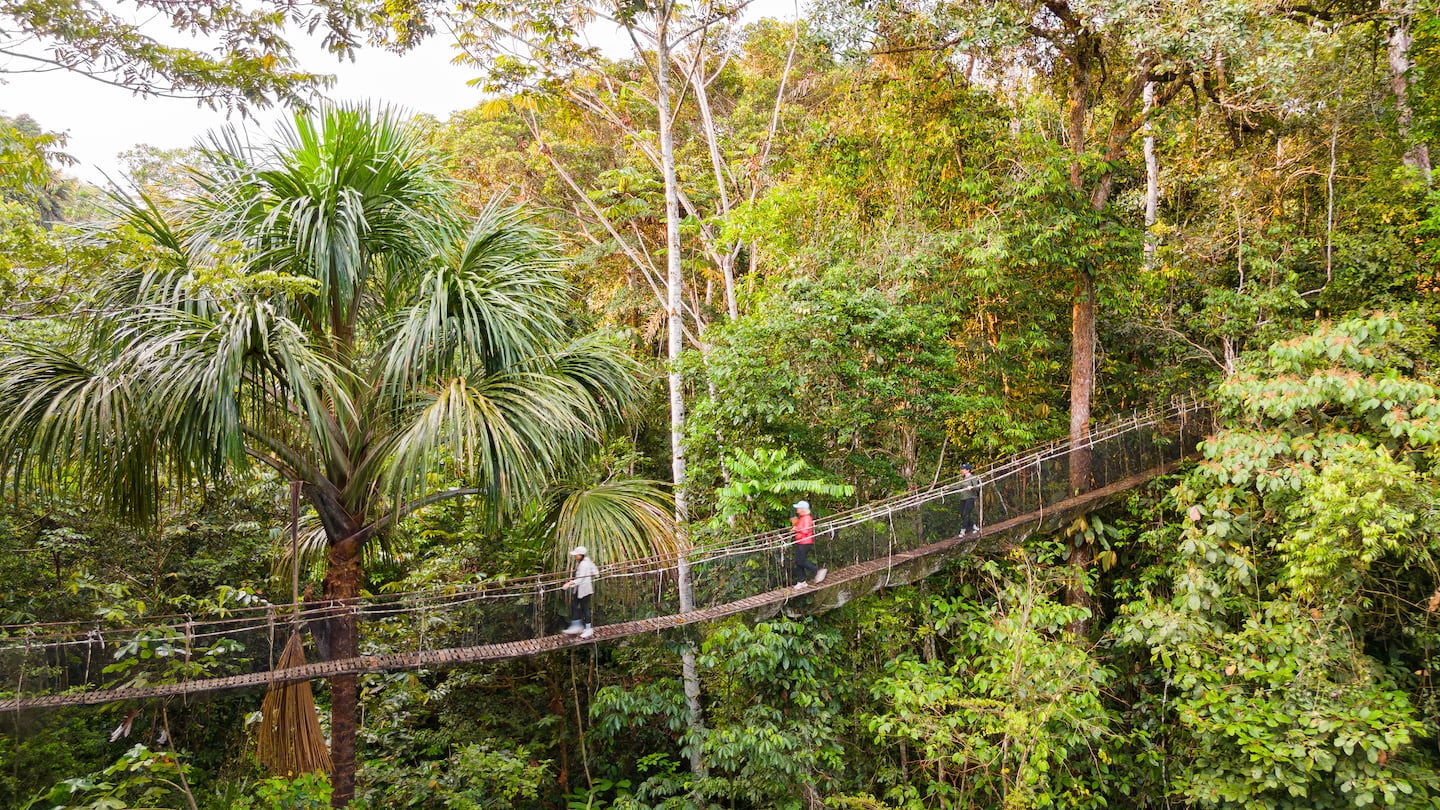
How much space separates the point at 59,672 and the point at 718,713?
4643 millimetres

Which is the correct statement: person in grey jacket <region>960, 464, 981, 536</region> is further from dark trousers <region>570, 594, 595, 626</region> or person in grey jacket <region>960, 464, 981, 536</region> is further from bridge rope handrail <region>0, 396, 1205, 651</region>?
dark trousers <region>570, 594, 595, 626</region>

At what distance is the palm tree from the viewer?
13.6ft

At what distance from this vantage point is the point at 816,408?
7.32 m

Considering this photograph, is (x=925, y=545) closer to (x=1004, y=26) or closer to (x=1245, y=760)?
(x=1245, y=760)

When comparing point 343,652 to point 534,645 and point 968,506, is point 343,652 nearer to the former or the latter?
point 534,645

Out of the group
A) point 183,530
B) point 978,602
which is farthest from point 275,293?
point 978,602

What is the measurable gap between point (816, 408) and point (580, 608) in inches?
121

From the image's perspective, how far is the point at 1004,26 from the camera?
667cm

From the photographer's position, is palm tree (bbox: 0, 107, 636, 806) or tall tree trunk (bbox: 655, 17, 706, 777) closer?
palm tree (bbox: 0, 107, 636, 806)

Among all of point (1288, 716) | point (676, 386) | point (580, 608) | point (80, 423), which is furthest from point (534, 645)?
point (1288, 716)

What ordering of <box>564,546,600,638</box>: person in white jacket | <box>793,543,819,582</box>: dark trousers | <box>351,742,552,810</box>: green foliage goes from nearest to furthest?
<box>564,546,600,638</box>: person in white jacket
<box>793,543,819,582</box>: dark trousers
<box>351,742,552,810</box>: green foliage

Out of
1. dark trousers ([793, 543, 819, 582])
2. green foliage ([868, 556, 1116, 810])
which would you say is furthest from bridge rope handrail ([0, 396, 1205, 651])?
green foliage ([868, 556, 1116, 810])

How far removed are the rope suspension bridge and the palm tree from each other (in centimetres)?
56

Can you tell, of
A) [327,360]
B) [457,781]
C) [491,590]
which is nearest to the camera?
[327,360]
